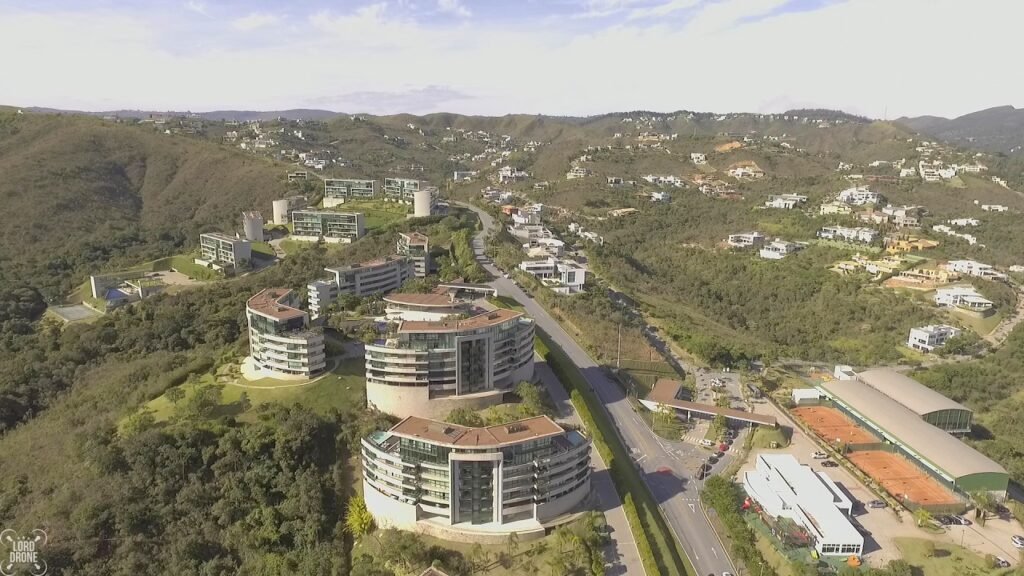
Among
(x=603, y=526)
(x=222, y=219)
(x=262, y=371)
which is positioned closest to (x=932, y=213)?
(x=603, y=526)

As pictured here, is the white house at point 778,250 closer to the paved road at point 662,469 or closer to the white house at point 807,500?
the paved road at point 662,469

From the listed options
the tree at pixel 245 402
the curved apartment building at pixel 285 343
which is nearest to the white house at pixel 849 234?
the curved apartment building at pixel 285 343

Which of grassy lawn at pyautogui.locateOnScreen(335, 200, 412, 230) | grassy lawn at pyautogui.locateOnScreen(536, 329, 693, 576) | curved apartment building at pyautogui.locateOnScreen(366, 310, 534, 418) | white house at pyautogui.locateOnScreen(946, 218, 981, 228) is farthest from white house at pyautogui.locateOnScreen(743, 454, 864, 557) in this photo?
white house at pyautogui.locateOnScreen(946, 218, 981, 228)

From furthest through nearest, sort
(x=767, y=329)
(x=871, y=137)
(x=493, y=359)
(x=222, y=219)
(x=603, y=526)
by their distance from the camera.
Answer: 1. (x=871, y=137)
2. (x=222, y=219)
3. (x=767, y=329)
4. (x=493, y=359)
5. (x=603, y=526)

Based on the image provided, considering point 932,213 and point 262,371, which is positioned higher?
point 932,213

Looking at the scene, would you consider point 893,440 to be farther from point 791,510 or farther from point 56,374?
point 56,374

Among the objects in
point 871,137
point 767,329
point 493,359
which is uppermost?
point 871,137
